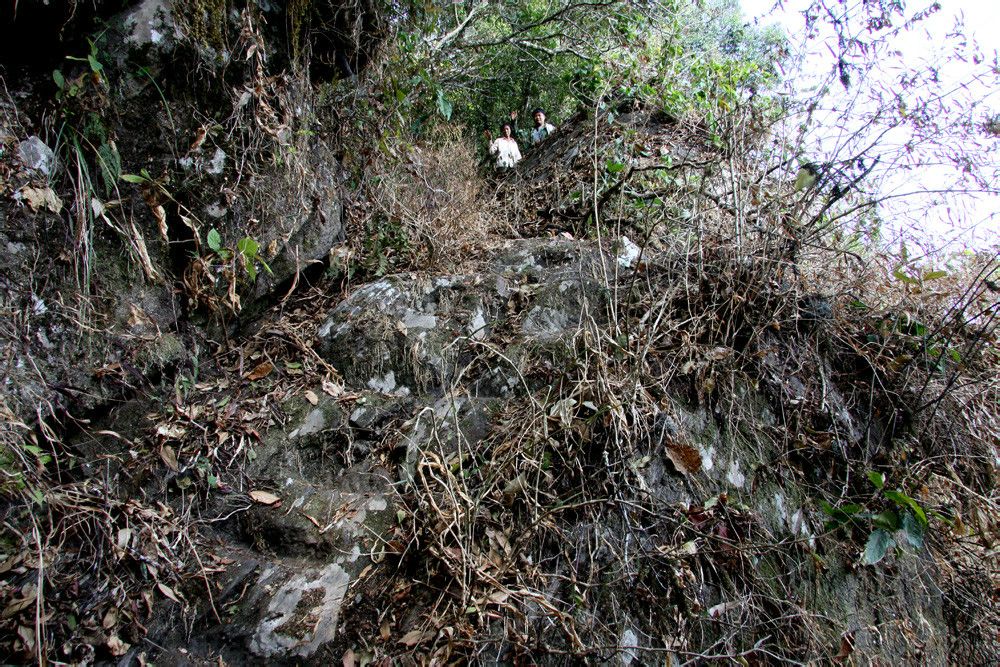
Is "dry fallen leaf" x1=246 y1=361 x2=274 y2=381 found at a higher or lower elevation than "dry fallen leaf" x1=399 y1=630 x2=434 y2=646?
higher

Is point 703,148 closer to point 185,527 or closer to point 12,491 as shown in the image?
point 185,527

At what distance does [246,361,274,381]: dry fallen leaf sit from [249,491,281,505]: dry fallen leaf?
0.73 meters

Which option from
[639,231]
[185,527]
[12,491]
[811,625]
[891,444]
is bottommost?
[811,625]

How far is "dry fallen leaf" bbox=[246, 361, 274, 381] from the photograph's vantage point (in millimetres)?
3047

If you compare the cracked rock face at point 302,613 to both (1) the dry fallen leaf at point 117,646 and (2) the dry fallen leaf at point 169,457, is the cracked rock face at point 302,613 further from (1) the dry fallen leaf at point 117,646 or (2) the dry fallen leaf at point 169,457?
(2) the dry fallen leaf at point 169,457

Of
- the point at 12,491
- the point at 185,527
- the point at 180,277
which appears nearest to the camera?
the point at 12,491

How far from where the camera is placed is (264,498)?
101 inches

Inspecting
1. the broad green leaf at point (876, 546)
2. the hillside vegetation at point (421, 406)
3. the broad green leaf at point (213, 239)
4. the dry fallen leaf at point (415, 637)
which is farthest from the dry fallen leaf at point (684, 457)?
the broad green leaf at point (213, 239)

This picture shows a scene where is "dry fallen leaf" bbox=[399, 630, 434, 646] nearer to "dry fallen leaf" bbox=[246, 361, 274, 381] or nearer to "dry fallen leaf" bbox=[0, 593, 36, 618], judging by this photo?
"dry fallen leaf" bbox=[0, 593, 36, 618]

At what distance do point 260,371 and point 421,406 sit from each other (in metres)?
1.00

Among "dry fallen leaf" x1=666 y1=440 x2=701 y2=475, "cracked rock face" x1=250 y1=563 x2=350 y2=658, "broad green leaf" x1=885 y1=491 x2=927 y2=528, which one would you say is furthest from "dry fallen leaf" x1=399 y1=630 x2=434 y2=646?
"broad green leaf" x1=885 y1=491 x2=927 y2=528

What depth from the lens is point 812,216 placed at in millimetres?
3037

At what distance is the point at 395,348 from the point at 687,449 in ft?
5.62

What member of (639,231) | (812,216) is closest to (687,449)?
(812,216)
